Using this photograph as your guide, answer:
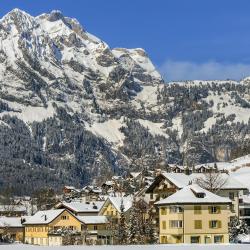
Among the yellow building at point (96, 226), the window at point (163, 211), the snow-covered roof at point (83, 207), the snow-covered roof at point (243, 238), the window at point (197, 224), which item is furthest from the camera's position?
the snow-covered roof at point (83, 207)

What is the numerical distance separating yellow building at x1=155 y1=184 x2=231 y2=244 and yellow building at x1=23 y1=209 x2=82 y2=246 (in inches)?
1517

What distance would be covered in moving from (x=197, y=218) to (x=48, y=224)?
51684 mm

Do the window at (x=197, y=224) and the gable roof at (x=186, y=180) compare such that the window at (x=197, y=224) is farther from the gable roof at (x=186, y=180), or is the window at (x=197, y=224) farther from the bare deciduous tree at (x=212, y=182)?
the gable roof at (x=186, y=180)

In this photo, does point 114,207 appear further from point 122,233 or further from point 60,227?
point 122,233

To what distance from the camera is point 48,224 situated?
147750 millimetres

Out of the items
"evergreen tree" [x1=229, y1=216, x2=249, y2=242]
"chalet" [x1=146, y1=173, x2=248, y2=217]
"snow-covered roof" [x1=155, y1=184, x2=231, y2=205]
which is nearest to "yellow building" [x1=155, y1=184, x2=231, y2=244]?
"snow-covered roof" [x1=155, y1=184, x2=231, y2=205]

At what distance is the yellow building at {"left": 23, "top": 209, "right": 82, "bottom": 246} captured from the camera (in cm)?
14300

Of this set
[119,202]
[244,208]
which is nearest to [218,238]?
[244,208]

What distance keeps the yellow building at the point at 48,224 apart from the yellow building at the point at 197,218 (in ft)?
126

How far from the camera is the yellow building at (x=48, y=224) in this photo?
469 feet

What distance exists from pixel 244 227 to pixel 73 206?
2101 inches

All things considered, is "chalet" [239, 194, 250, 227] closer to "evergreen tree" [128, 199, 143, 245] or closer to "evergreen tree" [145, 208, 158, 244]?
"evergreen tree" [145, 208, 158, 244]

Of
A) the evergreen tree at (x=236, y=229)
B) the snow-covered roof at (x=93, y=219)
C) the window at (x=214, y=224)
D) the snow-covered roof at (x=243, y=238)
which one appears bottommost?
the snow-covered roof at (x=243, y=238)

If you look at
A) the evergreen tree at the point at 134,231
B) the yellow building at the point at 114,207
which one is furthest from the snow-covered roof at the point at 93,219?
the evergreen tree at the point at 134,231
